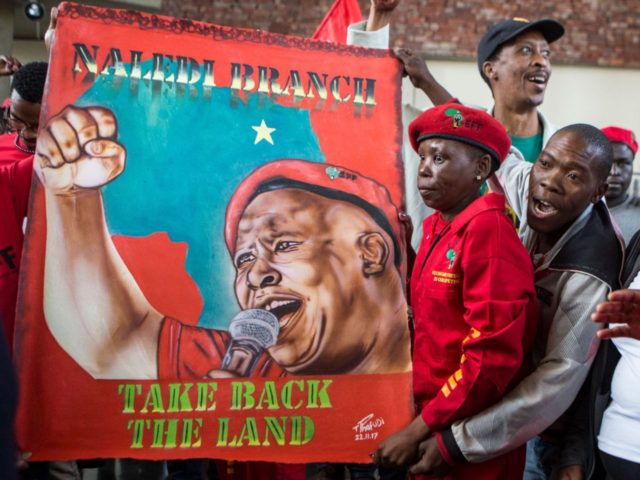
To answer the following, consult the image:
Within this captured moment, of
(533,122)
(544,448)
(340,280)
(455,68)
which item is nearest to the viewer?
(340,280)

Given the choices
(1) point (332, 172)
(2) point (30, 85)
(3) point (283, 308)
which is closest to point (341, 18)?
(1) point (332, 172)

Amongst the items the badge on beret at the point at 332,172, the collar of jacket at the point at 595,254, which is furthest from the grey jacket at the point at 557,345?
the badge on beret at the point at 332,172

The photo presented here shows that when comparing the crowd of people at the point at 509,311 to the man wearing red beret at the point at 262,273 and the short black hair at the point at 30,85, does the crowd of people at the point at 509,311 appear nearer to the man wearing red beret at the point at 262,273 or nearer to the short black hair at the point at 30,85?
the man wearing red beret at the point at 262,273

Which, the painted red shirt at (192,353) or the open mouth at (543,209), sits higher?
the open mouth at (543,209)

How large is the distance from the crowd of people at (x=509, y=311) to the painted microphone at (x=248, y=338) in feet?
1.18

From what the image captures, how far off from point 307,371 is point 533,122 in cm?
146

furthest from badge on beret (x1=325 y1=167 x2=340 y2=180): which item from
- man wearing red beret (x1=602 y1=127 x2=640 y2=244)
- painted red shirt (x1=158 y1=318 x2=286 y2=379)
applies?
man wearing red beret (x1=602 y1=127 x2=640 y2=244)

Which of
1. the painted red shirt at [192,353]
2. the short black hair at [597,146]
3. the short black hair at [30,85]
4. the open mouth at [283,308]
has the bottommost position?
the painted red shirt at [192,353]

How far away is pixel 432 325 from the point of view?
7.03 feet

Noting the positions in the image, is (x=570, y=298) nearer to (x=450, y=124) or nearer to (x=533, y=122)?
(x=450, y=124)

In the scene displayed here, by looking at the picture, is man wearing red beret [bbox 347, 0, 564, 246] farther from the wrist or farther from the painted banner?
the wrist

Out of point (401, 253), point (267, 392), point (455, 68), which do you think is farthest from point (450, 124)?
point (455, 68)

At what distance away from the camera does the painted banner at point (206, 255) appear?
203cm

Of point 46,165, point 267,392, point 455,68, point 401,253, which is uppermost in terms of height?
point 455,68
